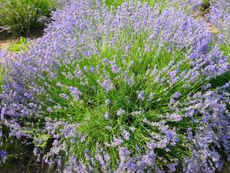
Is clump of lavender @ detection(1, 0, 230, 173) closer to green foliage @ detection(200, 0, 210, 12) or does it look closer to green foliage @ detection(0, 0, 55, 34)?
green foliage @ detection(0, 0, 55, 34)

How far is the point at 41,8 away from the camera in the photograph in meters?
4.66

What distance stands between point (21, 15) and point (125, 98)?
8.73 feet

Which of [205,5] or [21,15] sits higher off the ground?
[21,15]

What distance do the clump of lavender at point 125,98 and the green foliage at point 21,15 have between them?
162 centimetres

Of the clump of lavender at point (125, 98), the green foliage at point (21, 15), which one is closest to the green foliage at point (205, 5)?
the clump of lavender at point (125, 98)

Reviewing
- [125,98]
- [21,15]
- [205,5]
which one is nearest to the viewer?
[125,98]

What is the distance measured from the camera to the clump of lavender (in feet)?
7.86

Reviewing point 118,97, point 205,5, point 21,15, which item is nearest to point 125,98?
point 118,97

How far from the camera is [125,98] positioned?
2531mm

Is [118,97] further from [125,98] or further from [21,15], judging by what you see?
[21,15]

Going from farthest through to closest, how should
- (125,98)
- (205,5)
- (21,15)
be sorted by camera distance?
(205,5) < (21,15) < (125,98)

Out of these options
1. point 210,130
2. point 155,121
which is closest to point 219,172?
point 210,130

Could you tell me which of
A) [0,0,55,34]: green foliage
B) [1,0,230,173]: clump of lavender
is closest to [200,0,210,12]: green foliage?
[1,0,230,173]: clump of lavender

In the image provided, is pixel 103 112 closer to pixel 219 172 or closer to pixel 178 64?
pixel 178 64
